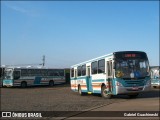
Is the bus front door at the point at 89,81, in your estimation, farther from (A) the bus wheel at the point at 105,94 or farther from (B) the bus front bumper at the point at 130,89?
(B) the bus front bumper at the point at 130,89

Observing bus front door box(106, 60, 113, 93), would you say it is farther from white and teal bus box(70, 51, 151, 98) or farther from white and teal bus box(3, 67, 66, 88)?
white and teal bus box(3, 67, 66, 88)

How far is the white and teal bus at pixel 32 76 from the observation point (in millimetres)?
46750

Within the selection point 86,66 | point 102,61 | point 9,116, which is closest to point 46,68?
point 86,66

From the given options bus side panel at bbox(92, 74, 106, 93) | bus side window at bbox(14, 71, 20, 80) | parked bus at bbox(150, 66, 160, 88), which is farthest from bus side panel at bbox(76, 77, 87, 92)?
bus side window at bbox(14, 71, 20, 80)

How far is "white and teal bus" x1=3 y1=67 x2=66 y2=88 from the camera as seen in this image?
46.8m

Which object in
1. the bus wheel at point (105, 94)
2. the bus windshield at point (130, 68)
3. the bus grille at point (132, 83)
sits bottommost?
the bus wheel at point (105, 94)

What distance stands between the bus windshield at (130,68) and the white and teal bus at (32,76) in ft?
89.1

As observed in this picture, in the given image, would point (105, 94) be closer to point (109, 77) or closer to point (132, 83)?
point (109, 77)

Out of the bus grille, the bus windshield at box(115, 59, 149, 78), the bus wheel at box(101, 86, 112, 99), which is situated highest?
the bus windshield at box(115, 59, 149, 78)

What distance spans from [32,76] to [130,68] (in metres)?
28.4

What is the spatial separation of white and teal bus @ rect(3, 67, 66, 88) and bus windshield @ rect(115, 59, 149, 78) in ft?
89.1

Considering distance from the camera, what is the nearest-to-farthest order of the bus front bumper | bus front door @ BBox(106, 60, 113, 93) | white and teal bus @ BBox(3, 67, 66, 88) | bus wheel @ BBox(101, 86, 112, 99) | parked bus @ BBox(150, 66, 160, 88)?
1. the bus front bumper
2. bus front door @ BBox(106, 60, 113, 93)
3. bus wheel @ BBox(101, 86, 112, 99)
4. parked bus @ BBox(150, 66, 160, 88)
5. white and teal bus @ BBox(3, 67, 66, 88)

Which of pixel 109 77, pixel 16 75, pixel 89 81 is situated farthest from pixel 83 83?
pixel 16 75

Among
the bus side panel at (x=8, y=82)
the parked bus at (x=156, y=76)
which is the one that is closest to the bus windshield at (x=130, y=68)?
the parked bus at (x=156, y=76)
